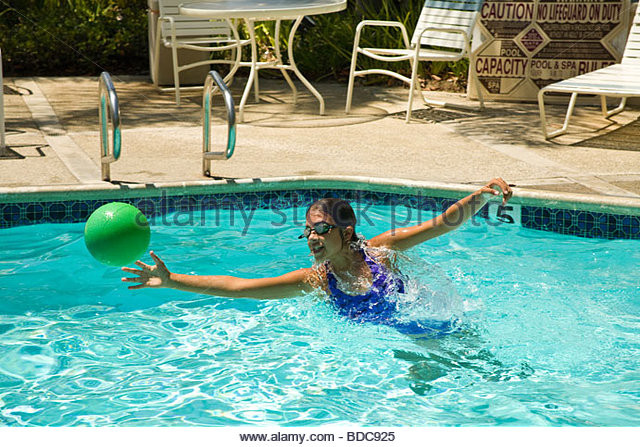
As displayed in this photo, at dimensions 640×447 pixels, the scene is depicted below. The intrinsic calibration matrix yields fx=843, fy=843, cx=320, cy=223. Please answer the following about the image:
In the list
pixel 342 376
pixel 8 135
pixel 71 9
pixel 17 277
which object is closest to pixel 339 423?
pixel 342 376

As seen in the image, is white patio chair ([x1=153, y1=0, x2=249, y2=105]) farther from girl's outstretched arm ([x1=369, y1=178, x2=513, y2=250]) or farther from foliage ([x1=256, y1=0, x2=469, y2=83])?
girl's outstretched arm ([x1=369, y1=178, x2=513, y2=250])

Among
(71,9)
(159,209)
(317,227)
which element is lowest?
(159,209)

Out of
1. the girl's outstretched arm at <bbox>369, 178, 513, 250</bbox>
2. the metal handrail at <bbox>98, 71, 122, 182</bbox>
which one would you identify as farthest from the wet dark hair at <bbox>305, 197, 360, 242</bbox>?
the metal handrail at <bbox>98, 71, 122, 182</bbox>

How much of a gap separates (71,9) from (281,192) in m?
6.83

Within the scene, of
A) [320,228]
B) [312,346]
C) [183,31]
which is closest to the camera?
[320,228]

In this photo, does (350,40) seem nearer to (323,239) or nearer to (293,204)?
(293,204)

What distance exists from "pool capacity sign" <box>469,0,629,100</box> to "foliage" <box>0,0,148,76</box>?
4948 mm

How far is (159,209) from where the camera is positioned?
634 centimetres

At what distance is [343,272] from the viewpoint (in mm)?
4020

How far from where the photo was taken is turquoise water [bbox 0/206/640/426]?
405 cm

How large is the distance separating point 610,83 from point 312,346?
4.39m

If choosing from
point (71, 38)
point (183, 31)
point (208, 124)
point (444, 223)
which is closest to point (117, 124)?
point (208, 124)

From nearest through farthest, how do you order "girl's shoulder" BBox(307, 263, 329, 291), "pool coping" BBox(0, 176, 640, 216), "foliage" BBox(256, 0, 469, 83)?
"girl's shoulder" BBox(307, 263, 329, 291) → "pool coping" BBox(0, 176, 640, 216) → "foliage" BBox(256, 0, 469, 83)

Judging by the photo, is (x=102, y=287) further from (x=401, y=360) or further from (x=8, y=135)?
(x=8, y=135)
